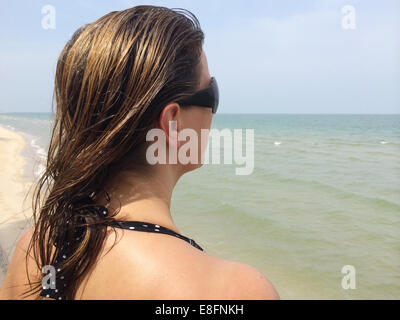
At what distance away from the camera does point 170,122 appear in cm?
117

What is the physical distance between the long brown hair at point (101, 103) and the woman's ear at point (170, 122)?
2 centimetres

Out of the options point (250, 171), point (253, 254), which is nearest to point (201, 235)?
point (253, 254)

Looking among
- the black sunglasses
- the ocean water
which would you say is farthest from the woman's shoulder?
the ocean water

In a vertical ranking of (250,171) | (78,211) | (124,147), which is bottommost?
(250,171)

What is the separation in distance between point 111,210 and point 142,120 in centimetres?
29

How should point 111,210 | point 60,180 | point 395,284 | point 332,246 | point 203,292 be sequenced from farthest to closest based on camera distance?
1. point 332,246
2. point 395,284
3. point 60,180
4. point 111,210
5. point 203,292

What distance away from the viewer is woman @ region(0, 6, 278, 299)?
36.2 inches

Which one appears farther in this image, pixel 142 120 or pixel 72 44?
pixel 72 44

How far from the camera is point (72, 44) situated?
3.99 feet

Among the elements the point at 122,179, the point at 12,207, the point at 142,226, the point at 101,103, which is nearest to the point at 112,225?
the point at 142,226

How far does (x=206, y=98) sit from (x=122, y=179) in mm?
429

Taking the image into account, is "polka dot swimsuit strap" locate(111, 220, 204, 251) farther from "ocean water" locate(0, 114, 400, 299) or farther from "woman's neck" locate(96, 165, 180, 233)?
"ocean water" locate(0, 114, 400, 299)

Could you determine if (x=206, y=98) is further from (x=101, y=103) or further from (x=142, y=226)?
(x=142, y=226)

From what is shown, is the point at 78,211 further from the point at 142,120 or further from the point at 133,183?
the point at 142,120
